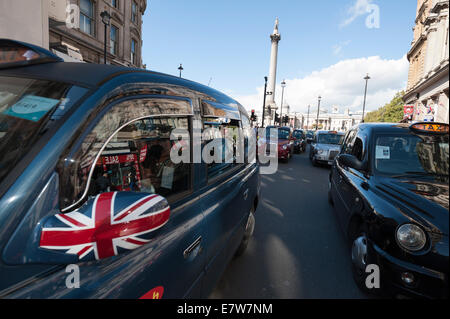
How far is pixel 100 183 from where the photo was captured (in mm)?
1304

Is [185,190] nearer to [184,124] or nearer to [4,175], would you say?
[184,124]

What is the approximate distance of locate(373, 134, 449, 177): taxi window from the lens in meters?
1.68

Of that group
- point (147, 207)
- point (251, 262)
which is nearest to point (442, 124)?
point (147, 207)

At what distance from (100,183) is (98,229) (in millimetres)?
474

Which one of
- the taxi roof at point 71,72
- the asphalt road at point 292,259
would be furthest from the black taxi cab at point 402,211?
the taxi roof at point 71,72

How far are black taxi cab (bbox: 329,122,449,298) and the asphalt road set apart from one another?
401 mm

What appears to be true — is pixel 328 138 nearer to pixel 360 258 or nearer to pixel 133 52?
pixel 360 258

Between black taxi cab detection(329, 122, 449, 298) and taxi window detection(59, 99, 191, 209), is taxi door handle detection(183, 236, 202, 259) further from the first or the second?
black taxi cab detection(329, 122, 449, 298)

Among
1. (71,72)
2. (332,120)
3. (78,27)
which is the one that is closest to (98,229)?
(71,72)

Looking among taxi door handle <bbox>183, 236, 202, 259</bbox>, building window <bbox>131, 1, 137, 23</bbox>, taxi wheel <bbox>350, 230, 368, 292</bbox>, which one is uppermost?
building window <bbox>131, 1, 137, 23</bbox>

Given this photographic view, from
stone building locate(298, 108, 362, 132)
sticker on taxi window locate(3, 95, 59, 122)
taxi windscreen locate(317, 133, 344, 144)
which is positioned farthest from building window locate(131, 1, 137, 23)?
stone building locate(298, 108, 362, 132)

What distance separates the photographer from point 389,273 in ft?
6.81

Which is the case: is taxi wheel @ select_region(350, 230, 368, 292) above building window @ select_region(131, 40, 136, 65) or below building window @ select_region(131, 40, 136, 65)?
below

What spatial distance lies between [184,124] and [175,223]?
2.18ft
